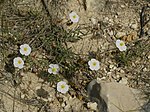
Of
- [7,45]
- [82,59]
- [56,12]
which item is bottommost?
[82,59]

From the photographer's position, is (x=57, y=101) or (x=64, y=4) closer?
(x=57, y=101)

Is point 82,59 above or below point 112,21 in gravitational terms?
below

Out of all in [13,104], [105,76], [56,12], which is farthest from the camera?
[56,12]

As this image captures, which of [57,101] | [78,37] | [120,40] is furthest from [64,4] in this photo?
[57,101]

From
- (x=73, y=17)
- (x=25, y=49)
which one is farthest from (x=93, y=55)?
(x=25, y=49)

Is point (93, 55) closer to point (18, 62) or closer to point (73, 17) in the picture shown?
point (73, 17)

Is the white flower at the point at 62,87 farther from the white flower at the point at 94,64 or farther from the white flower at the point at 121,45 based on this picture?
the white flower at the point at 121,45

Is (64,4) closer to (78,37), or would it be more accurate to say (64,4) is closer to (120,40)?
(78,37)

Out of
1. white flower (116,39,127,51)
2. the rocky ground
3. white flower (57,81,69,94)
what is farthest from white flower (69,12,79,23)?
white flower (57,81,69,94)
